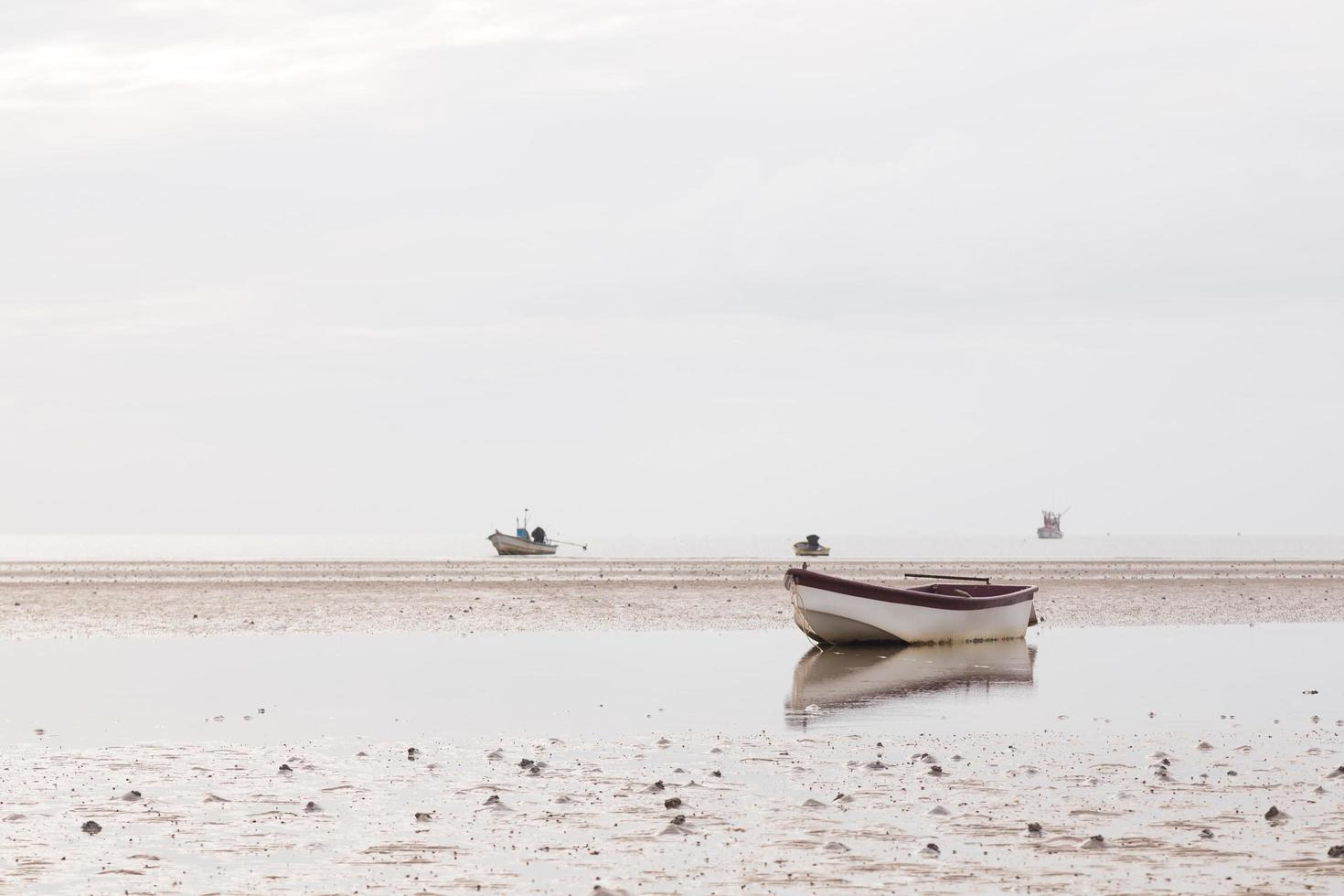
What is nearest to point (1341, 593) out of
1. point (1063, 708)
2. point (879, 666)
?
point (879, 666)

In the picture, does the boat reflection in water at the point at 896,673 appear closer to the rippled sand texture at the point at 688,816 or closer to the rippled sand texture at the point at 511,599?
the rippled sand texture at the point at 688,816

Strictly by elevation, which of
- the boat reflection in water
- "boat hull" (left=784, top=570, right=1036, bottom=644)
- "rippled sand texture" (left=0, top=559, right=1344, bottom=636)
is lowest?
the boat reflection in water

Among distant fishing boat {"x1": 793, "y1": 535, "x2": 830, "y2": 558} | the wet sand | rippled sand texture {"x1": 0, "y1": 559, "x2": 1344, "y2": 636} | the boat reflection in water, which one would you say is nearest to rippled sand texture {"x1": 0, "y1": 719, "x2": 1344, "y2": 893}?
the wet sand

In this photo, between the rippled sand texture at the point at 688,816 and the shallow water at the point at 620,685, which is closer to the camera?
the rippled sand texture at the point at 688,816

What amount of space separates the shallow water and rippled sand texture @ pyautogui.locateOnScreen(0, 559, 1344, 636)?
5339 millimetres

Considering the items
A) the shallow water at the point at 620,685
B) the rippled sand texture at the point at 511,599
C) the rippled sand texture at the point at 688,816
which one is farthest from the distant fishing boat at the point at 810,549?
the rippled sand texture at the point at 688,816

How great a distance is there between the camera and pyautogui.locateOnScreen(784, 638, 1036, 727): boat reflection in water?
2577 centimetres

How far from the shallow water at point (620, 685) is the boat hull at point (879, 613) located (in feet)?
1.61

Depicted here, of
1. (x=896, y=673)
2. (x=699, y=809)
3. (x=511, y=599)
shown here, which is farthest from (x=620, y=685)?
(x=511, y=599)

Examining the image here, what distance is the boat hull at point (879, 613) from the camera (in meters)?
35.5

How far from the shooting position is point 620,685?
91.8 feet

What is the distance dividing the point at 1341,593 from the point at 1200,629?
2587 cm

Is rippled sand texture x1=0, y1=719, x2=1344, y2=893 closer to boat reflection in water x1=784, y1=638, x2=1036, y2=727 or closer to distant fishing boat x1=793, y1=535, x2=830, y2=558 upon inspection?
boat reflection in water x1=784, y1=638, x2=1036, y2=727

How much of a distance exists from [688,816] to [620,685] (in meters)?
13.3
